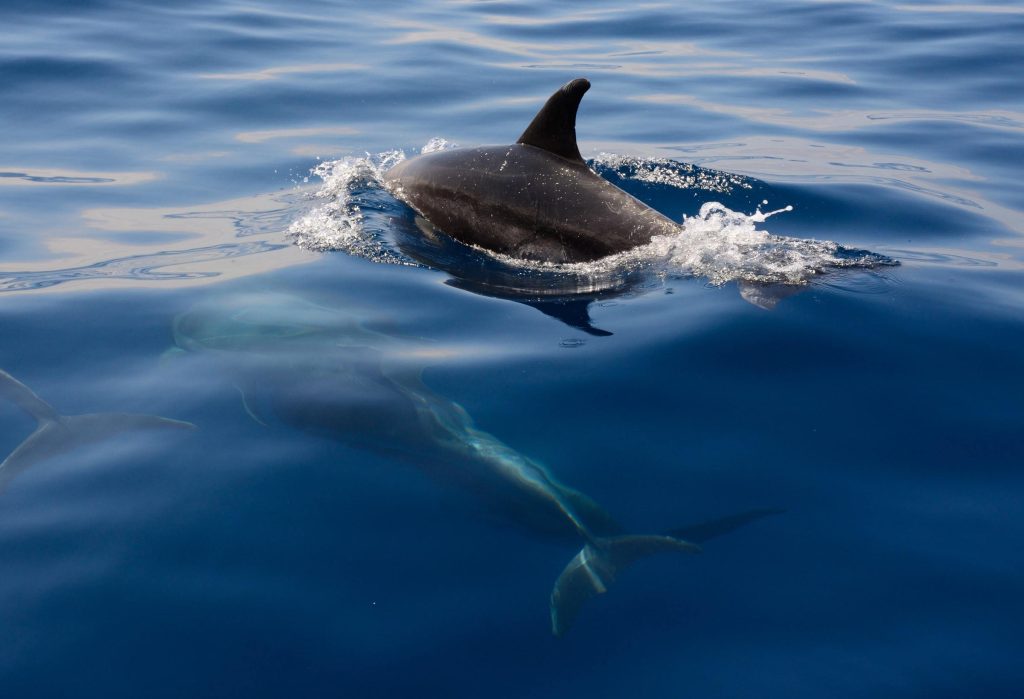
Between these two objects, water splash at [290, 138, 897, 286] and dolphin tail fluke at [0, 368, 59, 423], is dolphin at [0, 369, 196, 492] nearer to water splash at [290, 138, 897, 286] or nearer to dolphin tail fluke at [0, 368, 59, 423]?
dolphin tail fluke at [0, 368, 59, 423]

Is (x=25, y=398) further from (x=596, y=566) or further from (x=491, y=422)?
(x=596, y=566)

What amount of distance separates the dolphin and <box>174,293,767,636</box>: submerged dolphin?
0.66m

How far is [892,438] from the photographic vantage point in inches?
237

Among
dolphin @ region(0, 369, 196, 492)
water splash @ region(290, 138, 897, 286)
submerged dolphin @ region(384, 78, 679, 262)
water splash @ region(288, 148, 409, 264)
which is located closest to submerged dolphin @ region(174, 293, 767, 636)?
dolphin @ region(0, 369, 196, 492)

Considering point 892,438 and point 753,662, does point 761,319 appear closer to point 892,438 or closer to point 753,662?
point 892,438

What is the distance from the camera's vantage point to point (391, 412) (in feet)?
21.3

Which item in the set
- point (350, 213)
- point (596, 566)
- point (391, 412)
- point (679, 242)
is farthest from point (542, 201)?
point (596, 566)

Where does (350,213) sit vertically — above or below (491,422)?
above

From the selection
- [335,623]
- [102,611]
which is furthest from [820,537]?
[102,611]

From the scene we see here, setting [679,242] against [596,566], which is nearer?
[596,566]

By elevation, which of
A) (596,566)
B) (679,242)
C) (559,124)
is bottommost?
(596,566)

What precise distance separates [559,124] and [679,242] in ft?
5.59

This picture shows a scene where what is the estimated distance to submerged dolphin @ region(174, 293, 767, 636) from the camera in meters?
5.07

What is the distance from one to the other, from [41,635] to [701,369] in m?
4.29
